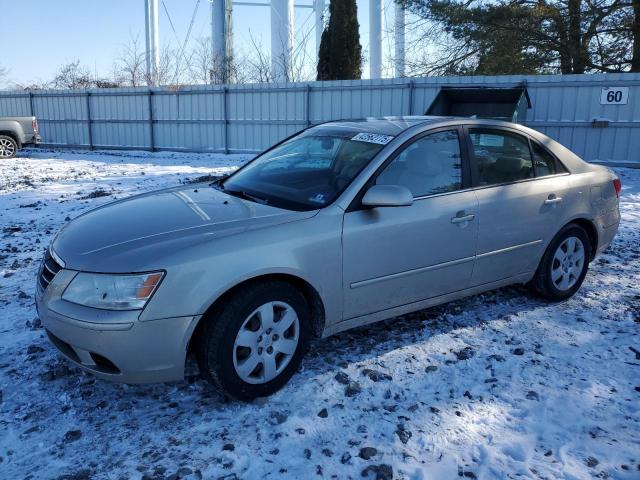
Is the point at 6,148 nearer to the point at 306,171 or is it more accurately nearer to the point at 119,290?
the point at 306,171

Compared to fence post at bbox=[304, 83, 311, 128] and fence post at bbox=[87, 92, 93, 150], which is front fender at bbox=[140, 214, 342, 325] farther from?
fence post at bbox=[87, 92, 93, 150]

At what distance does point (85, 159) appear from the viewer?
55.4 ft

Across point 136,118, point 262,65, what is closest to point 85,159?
point 136,118

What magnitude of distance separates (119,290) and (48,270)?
673 mm

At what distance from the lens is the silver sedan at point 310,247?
111 inches

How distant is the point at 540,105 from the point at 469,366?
11431 millimetres

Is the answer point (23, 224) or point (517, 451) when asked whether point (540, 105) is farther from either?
point (517, 451)

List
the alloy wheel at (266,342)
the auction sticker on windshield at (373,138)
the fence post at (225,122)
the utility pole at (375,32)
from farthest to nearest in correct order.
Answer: the utility pole at (375,32) < the fence post at (225,122) < the auction sticker on windshield at (373,138) < the alloy wheel at (266,342)

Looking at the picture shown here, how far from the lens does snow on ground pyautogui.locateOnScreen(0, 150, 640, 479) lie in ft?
8.62

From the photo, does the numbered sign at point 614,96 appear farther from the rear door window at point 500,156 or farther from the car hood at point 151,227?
the car hood at point 151,227

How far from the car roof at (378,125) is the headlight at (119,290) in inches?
76.8

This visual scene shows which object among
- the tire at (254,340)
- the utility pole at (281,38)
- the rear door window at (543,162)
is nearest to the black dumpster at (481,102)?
the rear door window at (543,162)

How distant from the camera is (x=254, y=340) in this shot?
3.05 m

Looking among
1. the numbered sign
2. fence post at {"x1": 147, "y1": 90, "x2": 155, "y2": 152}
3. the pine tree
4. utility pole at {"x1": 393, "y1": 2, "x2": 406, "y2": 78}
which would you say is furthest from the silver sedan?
utility pole at {"x1": 393, "y1": 2, "x2": 406, "y2": 78}
